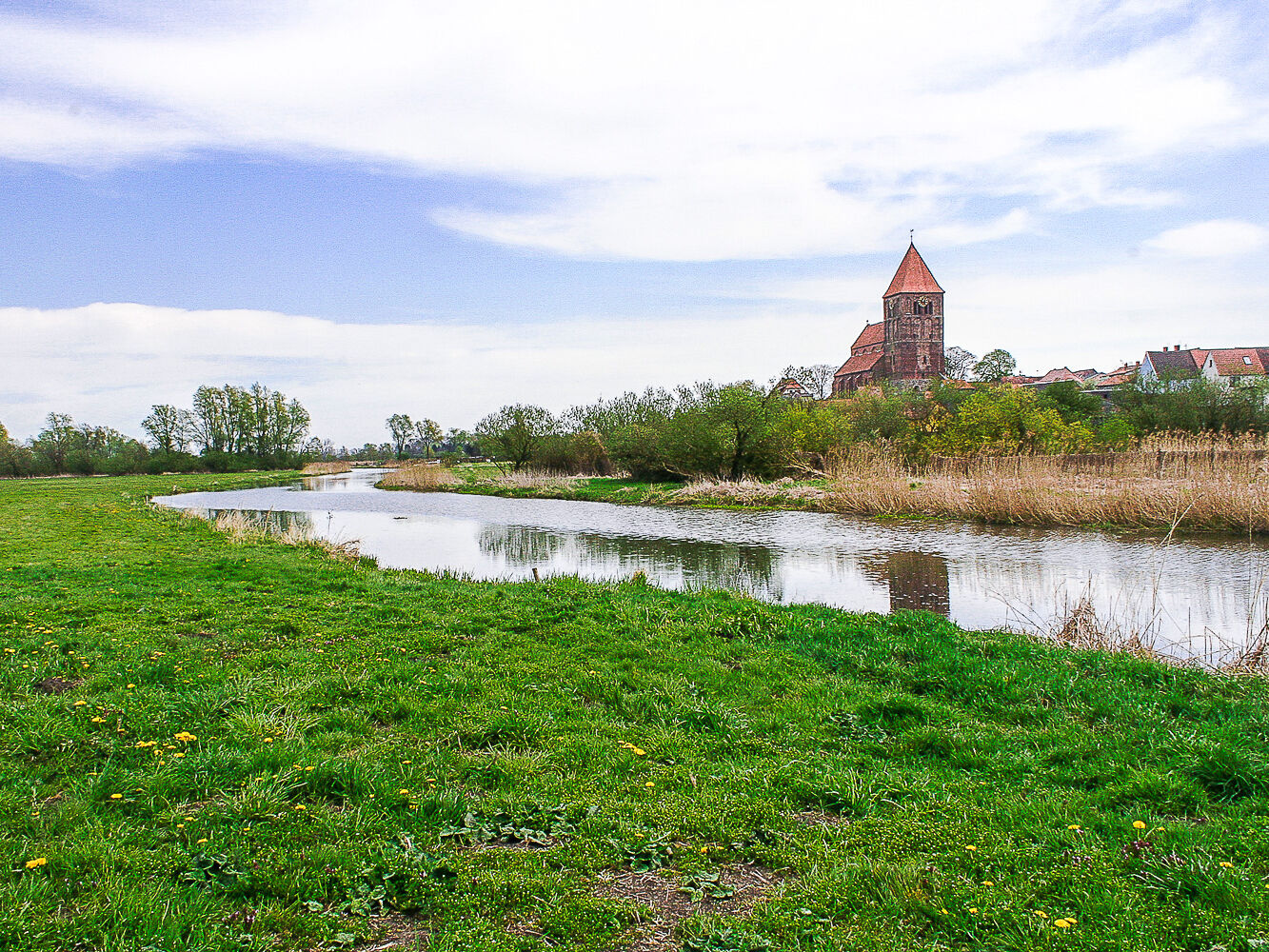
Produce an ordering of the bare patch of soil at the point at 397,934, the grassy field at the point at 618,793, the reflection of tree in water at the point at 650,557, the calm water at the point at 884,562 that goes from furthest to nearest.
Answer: the reflection of tree in water at the point at 650,557
the calm water at the point at 884,562
the grassy field at the point at 618,793
the bare patch of soil at the point at 397,934

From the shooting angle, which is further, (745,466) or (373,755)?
(745,466)

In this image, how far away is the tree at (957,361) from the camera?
89312 mm

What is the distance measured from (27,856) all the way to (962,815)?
14.0ft

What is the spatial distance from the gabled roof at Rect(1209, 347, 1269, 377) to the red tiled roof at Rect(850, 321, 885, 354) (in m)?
36.5

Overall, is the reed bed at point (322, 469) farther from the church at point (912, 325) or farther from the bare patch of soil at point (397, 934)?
the bare patch of soil at point (397, 934)

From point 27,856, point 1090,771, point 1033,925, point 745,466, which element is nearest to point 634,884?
point 1033,925

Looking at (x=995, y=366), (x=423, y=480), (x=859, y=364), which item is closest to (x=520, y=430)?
(x=423, y=480)

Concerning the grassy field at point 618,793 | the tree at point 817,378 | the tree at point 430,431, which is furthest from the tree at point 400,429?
the grassy field at point 618,793

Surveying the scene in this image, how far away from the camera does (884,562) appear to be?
14.7 meters

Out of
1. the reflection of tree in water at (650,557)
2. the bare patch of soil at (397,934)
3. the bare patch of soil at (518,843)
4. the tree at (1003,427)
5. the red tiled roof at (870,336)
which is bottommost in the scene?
the reflection of tree in water at (650,557)

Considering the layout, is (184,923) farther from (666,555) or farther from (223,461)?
(223,461)

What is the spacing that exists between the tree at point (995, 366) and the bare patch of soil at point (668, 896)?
78470 mm

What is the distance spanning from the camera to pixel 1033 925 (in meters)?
2.80

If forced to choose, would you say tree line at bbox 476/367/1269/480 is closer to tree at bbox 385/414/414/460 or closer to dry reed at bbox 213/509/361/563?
dry reed at bbox 213/509/361/563
